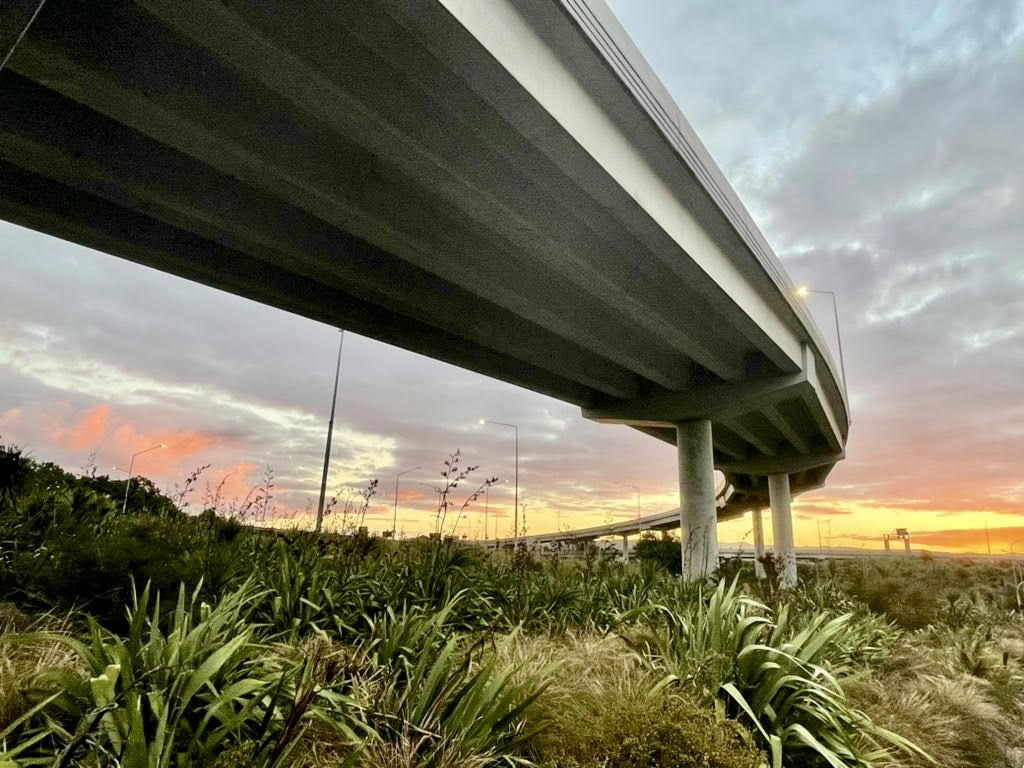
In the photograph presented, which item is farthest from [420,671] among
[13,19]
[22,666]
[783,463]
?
[783,463]

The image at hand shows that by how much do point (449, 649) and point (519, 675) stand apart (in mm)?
823

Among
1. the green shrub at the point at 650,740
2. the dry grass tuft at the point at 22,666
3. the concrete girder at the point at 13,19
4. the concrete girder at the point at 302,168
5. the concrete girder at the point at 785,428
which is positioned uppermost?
the concrete girder at the point at 302,168

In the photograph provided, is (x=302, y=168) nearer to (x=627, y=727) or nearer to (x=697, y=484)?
(x=627, y=727)

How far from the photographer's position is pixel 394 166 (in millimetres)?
7883

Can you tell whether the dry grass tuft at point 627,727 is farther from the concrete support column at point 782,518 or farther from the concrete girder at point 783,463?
the concrete support column at point 782,518

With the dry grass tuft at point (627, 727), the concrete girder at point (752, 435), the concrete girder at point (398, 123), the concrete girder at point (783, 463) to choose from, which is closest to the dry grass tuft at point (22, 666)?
the dry grass tuft at point (627, 727)

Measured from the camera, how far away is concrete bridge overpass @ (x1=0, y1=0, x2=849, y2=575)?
5848 mm

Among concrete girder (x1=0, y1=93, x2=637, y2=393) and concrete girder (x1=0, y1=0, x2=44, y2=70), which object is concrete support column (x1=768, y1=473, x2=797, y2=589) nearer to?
concrete girder (x1=0, y1=93, x2=637, y2=393)

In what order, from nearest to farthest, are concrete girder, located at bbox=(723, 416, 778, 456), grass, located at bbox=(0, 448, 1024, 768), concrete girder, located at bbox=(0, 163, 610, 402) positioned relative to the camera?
grass, located at bbox=(0, 448, 1024, 768) → concrete girder, located at bbox=(0, 163, 610, 402) → concrete girder, located at bbox=(723, 416, 778, 456)

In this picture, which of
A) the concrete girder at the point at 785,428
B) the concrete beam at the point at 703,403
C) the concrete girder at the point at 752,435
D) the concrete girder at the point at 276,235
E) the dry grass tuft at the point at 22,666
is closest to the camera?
the dry grass tuft at the point at 22,666

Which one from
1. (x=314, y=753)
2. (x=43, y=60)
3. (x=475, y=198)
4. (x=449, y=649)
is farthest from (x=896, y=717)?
(x=43, y=60)

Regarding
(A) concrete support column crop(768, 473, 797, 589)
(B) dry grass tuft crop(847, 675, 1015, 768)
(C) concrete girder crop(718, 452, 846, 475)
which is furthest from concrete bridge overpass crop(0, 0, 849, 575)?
(A) concrete support column crop(768, 473, 797, 589)

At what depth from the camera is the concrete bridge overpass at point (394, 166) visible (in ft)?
19.2

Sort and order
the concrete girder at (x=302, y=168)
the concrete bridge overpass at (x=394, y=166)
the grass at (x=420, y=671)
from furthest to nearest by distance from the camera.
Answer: the concrete girder at (x=302, y=168) < the concrete bridge overpass at (x=394, y=166) < the grass at (x=420, y=671)
